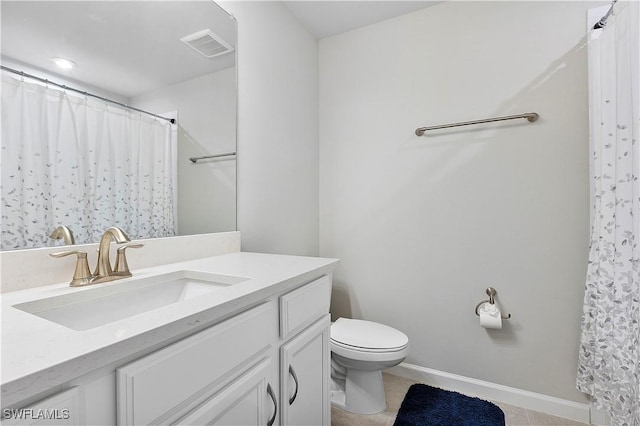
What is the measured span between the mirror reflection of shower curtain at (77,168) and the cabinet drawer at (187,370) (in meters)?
0.63

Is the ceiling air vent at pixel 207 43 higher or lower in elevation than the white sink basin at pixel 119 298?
higher

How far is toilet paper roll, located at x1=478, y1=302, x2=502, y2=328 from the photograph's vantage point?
1.66 m

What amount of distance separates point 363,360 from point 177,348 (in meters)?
1.14

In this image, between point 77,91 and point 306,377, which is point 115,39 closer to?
point 77,91

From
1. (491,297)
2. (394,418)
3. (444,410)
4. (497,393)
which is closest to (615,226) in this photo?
(491,297)

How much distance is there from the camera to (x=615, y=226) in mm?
1317

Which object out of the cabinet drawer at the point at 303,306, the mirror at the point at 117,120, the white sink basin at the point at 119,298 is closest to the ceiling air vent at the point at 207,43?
the mirror at the point at 117,120

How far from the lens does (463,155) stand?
185 centimetres

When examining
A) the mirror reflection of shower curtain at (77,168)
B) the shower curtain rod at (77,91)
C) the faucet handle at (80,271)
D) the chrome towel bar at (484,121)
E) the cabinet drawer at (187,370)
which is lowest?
the cabinet drawer at (187,370)

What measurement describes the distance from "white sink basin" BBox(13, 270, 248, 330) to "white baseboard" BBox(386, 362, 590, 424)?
60.9 inches

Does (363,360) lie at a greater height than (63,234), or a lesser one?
lesser

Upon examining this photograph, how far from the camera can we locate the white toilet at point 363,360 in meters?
1.53

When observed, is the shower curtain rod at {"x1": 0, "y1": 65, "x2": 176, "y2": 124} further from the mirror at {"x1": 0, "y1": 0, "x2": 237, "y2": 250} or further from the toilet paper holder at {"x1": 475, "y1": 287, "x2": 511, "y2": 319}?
the toilet paper holder at {"x1": 475, "y1": 287, "x2": 511, "y2": 319}

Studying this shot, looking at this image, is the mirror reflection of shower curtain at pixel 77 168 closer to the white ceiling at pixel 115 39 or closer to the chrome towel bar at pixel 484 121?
the white ceiling at pixel 115 39
